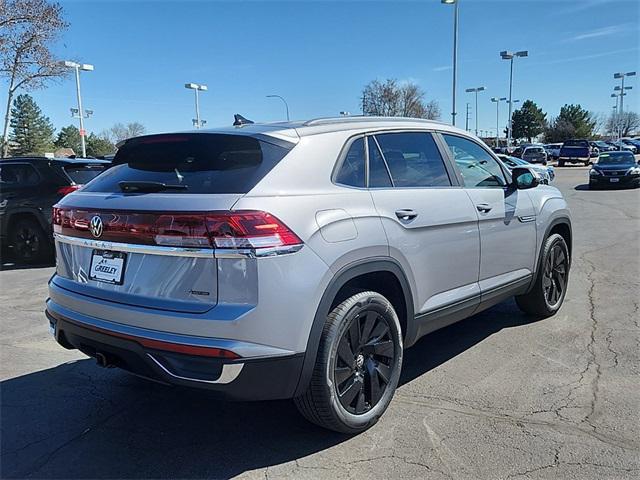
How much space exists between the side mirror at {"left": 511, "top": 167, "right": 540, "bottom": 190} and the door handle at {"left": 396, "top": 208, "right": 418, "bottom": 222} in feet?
5.25

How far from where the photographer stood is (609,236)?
10.2 meters

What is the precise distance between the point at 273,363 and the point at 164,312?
585 mm

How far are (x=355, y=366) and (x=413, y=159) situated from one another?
1500 mm

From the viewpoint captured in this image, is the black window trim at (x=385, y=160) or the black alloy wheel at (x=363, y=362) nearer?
the black alloy wheel at (x=363, y=362)

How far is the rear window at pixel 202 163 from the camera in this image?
107 inches

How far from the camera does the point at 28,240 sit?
8.69 meters

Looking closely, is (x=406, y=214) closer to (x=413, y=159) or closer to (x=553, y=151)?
(x=413, y=159)

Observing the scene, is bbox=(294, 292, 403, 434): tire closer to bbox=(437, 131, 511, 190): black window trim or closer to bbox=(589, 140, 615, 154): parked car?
bbox=(437, 131, 511, 190): black window trim

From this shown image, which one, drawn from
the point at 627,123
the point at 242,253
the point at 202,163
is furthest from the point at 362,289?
the point at 627,123

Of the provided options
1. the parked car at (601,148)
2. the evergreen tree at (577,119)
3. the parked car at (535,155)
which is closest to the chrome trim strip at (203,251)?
the parked car at (535,155)

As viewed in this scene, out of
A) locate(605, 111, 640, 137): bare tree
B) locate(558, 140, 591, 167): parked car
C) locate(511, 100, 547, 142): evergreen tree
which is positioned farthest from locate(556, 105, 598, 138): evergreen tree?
locate(558, 140, 591, 167): parked car

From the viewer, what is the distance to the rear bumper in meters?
2.52

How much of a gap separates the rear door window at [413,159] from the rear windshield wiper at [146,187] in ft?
4.61

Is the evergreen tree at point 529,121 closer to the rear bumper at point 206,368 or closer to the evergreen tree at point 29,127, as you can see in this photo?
the evergreen tree at point 29,127
